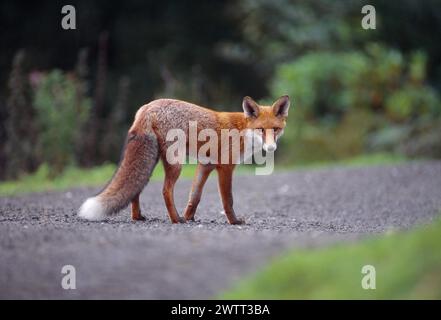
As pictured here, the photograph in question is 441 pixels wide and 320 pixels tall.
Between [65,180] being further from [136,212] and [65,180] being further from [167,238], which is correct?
[167,238]

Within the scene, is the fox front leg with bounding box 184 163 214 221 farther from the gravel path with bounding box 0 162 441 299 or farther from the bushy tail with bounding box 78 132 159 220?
the bushy tail with bounding box 78 132 159 220

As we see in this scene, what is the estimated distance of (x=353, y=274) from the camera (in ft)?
16.4

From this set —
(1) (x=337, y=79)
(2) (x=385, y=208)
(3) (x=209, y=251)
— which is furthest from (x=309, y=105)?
(3) (x=209, y=251)

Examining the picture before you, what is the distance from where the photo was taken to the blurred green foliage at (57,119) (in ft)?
43.9

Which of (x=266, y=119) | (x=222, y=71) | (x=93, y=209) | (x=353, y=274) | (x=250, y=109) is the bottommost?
(x=353, y=274)

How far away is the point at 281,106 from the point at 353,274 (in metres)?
3.47

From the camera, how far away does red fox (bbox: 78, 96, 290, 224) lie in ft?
23.9

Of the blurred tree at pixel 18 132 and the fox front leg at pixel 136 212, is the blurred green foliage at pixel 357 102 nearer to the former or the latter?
the blurred tree at pixel 18 132

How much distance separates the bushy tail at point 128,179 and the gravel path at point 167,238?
18cm

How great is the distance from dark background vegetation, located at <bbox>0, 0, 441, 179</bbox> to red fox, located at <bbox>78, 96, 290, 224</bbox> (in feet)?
19.3

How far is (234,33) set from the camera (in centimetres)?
2530

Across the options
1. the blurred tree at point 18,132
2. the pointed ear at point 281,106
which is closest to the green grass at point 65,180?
the blurred tree at point 18,132

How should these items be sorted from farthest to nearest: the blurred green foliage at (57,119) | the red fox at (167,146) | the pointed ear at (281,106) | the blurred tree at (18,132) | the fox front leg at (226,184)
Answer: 1. the blurred green foliage at (57,119)
2. the blurred tree at (18,132)
3. the pointed ear at (281,106)
4. the fox front leg at (226,184)
5. the red fox at (167,146)

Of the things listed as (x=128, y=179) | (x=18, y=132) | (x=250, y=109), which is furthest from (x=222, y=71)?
(x=128, y=179)
